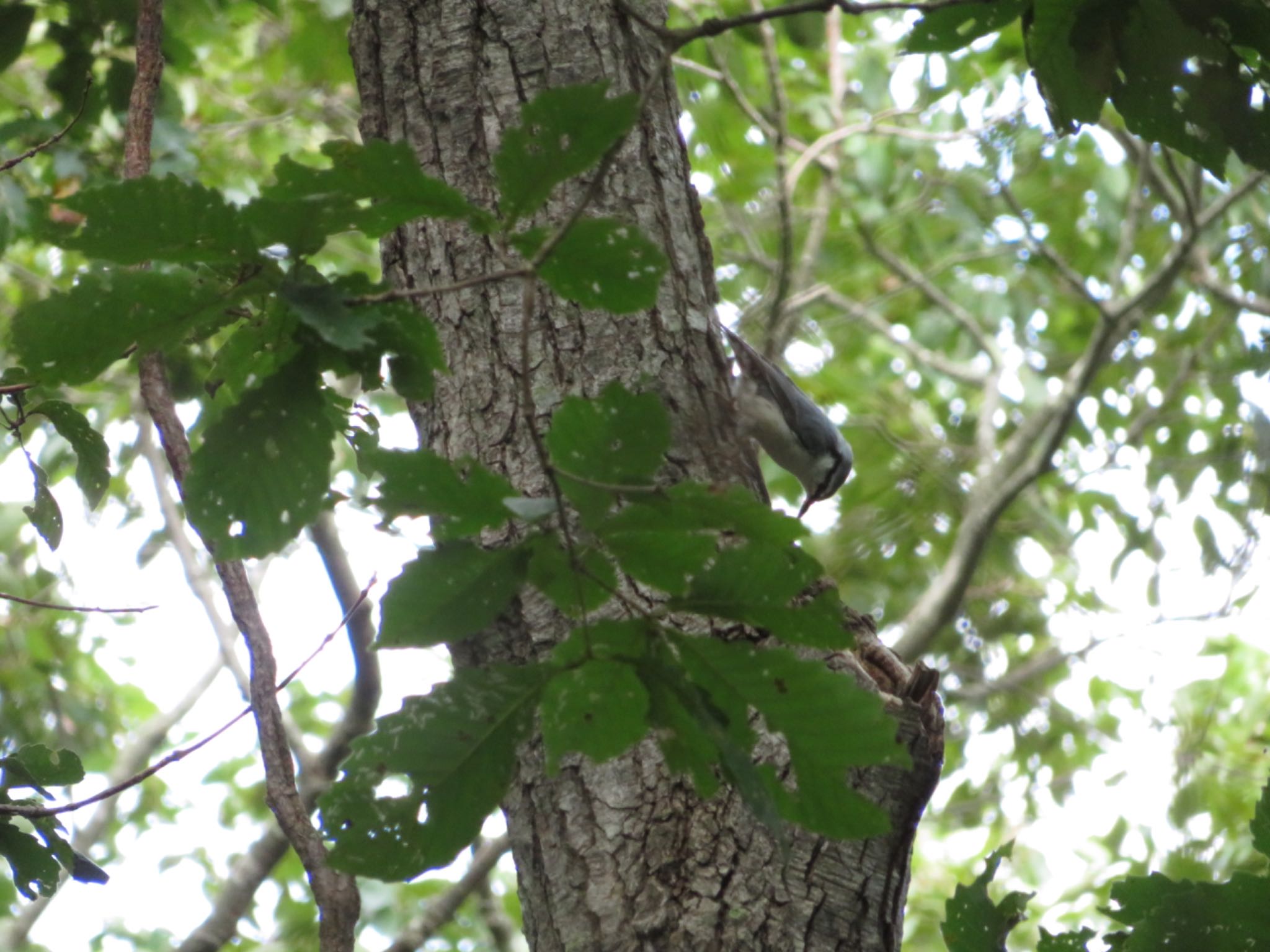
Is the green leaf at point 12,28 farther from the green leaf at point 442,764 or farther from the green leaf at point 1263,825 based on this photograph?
the green leaf at point 1263,825

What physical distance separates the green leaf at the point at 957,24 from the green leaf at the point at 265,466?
2.59 ft

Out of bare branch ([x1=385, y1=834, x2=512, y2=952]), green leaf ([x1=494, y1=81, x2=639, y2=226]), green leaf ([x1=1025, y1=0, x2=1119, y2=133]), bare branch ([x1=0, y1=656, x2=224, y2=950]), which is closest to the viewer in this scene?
green leaf ([x1=494, y1=81, x2=639, y2=226])

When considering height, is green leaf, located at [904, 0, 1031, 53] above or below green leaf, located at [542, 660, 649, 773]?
above

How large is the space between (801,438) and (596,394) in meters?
2.67

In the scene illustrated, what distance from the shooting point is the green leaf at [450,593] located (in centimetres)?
102

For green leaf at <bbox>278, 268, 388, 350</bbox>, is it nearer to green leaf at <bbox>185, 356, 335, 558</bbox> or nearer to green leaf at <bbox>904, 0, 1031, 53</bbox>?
green leaf at <bbox>185, 356, 335, 558</bbox>

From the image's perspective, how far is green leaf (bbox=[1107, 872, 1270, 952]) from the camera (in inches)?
57.6

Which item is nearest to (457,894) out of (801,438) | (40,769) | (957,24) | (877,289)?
(801,438)

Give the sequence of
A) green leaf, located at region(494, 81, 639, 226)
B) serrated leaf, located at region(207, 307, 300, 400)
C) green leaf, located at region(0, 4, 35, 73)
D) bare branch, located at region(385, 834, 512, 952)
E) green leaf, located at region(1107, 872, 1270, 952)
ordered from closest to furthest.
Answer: green leaf, located at region(494, 81, 639, 226) < serrated leaf, located at region(207, 307, 300, 400) < green leaf, located at region(1107, 872, 1270, 952) < green leaf, located at region(0, 4, 35, 73) < bare branch, located at region(385, 834, 512, 952)

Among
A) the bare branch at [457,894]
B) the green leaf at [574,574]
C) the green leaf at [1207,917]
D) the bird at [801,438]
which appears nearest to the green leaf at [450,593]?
the green leaf at [574,574]

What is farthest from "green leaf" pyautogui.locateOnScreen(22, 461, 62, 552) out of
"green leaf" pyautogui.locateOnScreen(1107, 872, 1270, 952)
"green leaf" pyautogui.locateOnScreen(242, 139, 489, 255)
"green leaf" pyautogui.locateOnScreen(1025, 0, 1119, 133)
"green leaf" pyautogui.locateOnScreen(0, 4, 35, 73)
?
"green leaf" pyautogui.locateOnScreen(1107, 872, 1270, 952)

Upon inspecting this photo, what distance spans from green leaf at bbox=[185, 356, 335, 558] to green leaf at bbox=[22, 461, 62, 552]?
78 cm

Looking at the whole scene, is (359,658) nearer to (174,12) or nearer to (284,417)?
(174,12)

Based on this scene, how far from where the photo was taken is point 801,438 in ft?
14.1
